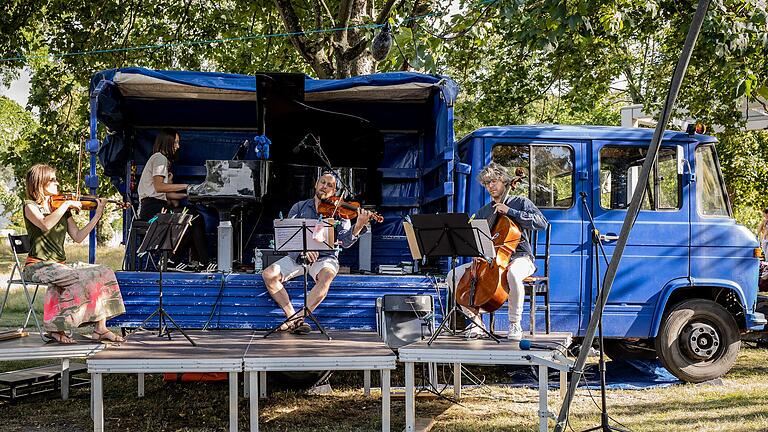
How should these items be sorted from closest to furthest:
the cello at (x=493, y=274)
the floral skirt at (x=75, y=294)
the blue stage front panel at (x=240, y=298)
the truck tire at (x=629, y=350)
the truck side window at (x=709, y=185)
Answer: the floral skirt at (x=75, y=294)
the cello at (x=493, y=274)
the blue stage front panel at (x=240, y=298)
the truck side window at (x=709, y=185)
the truck tire at (x=629, y=350)

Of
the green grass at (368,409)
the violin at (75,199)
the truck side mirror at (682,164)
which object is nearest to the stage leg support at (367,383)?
the green grass at (368,409)

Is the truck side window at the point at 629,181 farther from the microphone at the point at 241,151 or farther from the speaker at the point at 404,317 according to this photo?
the microphone at the point at 241,151

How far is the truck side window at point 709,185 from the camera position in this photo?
23.8ft

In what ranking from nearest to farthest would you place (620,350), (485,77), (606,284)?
1. (606,284)
2. (620,350)
3. (485,77)

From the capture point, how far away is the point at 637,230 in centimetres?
710

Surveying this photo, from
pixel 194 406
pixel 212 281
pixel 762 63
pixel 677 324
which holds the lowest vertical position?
pixel 194 406

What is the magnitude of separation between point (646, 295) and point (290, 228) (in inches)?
132

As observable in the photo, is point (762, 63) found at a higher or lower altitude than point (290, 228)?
higher

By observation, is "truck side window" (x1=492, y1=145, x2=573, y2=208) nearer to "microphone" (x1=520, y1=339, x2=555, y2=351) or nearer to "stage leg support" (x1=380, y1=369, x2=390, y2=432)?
"microphone" (x1=520, y1=339, x2=555, y2=351)

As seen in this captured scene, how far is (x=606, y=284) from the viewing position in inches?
177

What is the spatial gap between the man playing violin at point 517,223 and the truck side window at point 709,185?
6.73ft

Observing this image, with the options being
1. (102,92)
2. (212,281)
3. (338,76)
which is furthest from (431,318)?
(338,76)

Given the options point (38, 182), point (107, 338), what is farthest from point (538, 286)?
point (38, 182)

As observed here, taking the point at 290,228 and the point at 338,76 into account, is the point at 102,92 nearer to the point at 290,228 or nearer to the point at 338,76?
the point at 290,228
